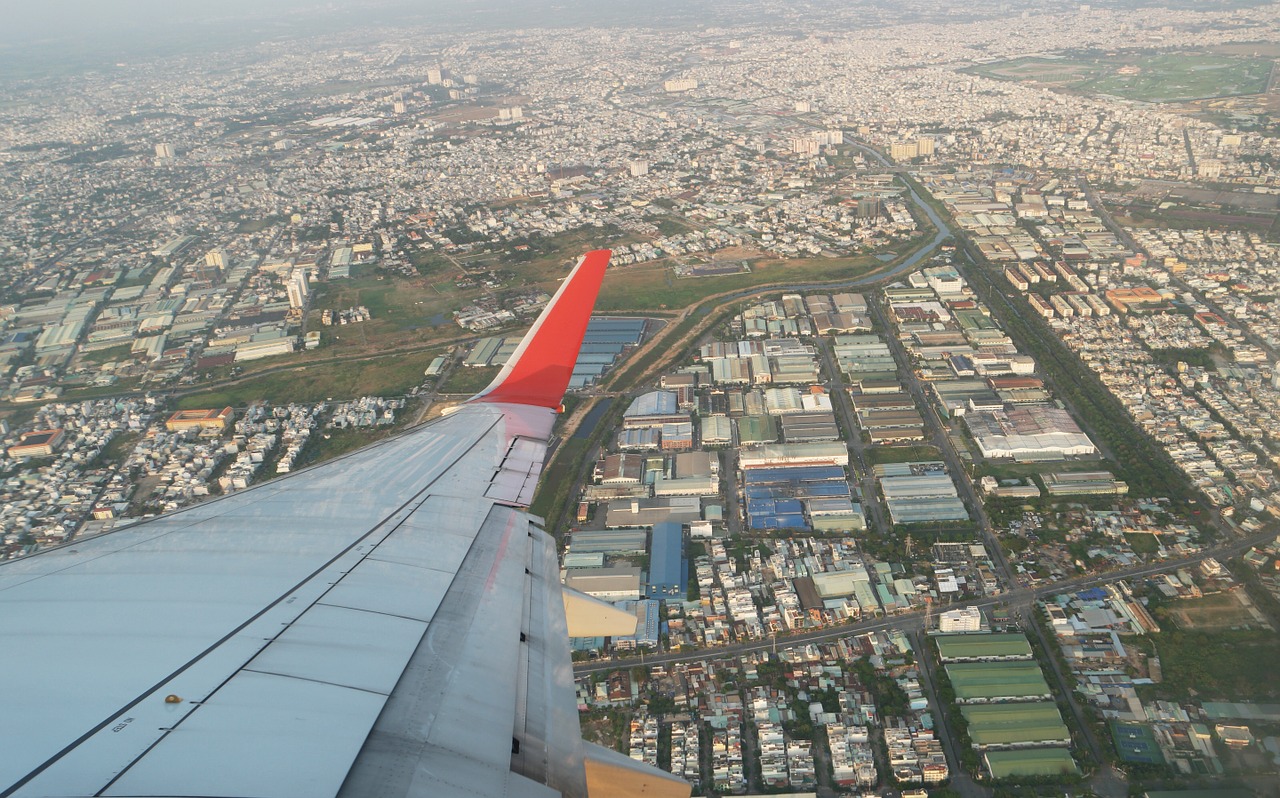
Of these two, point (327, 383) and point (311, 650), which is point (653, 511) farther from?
point (311, 650)

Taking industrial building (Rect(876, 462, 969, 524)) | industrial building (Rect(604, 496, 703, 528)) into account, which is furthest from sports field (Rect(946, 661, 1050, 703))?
industrial building (Rect(604, 496, 703, 528))

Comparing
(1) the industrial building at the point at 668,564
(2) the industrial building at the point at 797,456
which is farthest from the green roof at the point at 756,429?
(1) the industrial building at the point at 668,564

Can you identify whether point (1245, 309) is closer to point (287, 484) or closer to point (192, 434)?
point (287, 484)

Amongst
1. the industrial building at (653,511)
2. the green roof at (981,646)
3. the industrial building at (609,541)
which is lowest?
the green roof at (981,646)

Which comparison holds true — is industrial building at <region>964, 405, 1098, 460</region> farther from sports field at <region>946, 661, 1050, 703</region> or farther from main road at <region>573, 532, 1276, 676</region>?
sports field at <region>946, 661, 1050, 703</region>

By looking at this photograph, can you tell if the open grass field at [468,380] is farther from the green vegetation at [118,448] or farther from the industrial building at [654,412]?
the green vegetation at [118,448]
